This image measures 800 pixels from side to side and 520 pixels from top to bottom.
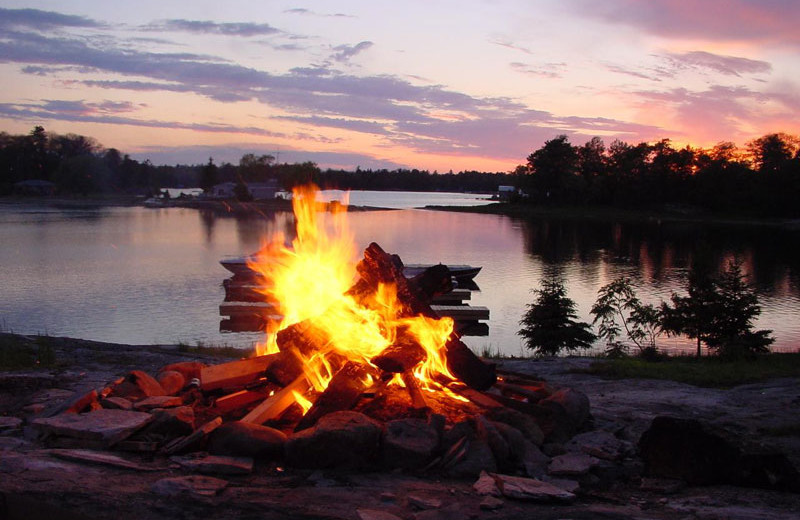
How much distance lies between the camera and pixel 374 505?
4.98 m

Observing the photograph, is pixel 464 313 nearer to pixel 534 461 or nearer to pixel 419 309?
pixel 419 309

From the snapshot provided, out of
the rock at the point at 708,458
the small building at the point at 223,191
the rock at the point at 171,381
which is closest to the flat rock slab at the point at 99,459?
the rock at the point at 171,381

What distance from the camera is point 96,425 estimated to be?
612cm

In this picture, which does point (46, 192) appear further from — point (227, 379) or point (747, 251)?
point (227, 379)

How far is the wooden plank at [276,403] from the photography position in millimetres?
6359

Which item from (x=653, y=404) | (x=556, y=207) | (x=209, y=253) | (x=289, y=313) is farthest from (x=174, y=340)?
(x=556, y=207)

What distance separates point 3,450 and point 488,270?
33317 millimetres

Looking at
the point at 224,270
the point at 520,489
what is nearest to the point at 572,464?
the point at 520,489

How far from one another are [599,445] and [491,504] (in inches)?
74.6

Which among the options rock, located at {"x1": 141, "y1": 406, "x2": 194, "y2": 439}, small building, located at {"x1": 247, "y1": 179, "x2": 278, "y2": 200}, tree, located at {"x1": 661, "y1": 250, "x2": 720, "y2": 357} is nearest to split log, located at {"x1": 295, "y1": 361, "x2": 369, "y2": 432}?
rock, located at {"x1": 141, "y1": 406, "x2": 194, "y2": 439}

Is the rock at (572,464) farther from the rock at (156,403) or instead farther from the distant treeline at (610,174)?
the distant treeline at (610,174)

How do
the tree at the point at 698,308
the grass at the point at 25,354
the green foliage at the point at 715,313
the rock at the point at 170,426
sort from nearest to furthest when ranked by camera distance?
the rock at the point at 170,426
the grass at the point at 25,354
the green foliage at the point at 715,313
the tree at the point at 698,308

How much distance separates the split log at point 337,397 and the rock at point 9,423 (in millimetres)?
2807

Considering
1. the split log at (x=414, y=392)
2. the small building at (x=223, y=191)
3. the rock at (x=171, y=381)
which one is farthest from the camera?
the small building at (x=223, y=191)
